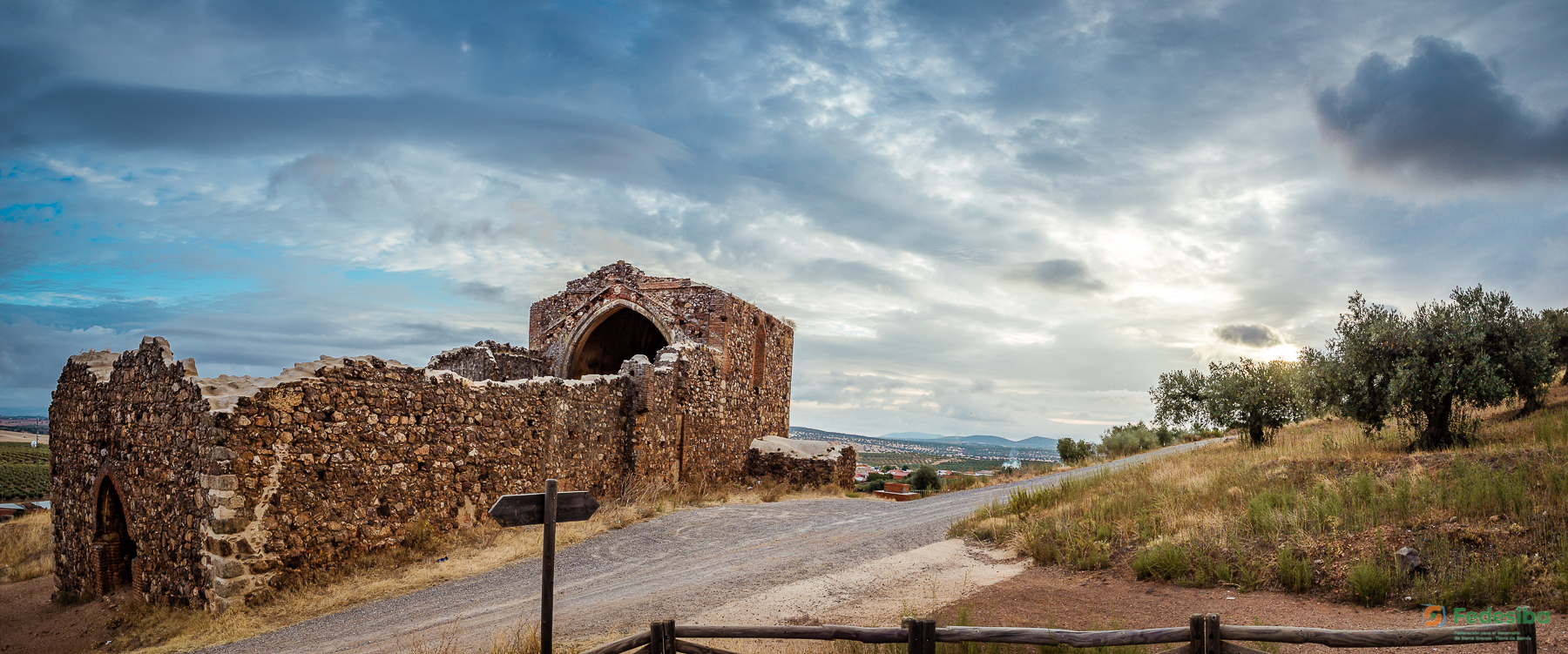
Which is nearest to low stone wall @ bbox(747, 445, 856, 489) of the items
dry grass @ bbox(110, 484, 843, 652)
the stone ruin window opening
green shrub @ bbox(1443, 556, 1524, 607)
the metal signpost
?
the stone ruin window opening

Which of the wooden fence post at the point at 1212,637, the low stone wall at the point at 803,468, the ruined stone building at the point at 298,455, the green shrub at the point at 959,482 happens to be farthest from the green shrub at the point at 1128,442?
the wooden fence post at the point at 1212,637

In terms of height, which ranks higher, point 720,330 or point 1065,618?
point 720,330

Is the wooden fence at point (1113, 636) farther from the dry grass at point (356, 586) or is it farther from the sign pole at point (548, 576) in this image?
the dry grass at point (356, 586)

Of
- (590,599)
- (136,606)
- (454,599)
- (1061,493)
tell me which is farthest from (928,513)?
(136,606)

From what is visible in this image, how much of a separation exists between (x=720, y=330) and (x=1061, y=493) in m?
10.3

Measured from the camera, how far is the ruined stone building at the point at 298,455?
9273mm

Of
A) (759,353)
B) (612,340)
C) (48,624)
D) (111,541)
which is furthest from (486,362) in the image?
(48,624)

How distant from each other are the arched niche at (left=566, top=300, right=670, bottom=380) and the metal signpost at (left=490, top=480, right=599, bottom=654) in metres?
14.5

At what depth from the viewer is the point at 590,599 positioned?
28.6ft

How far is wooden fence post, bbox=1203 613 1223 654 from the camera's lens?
201 inches

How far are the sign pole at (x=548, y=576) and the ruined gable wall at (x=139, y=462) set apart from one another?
5.60m

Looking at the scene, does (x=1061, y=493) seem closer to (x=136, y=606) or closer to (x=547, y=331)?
(x=136, y=606)

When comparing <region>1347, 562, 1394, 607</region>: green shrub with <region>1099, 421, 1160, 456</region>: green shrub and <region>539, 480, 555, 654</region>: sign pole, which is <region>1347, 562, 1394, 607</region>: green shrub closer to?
<region>539, 480, 555, 654</region>: sign pole

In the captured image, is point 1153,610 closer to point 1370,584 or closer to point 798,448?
point 1370,584
